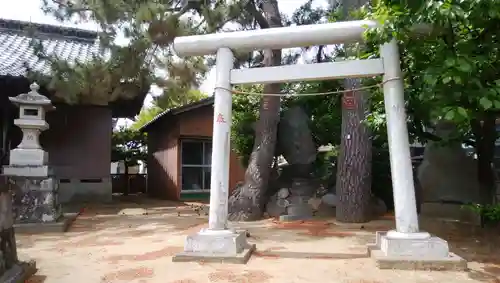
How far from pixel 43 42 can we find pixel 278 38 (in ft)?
39.3

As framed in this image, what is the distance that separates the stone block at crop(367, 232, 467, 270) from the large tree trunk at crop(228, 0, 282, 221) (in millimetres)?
5090

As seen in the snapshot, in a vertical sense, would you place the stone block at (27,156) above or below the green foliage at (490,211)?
above

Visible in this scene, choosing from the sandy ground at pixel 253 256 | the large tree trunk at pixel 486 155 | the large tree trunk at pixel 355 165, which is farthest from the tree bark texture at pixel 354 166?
the large tree trunk at pixel 486 155

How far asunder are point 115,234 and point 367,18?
569cm

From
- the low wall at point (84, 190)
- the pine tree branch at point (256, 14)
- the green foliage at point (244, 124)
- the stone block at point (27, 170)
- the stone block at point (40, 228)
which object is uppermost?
the pine tree branch at point (256, 14)

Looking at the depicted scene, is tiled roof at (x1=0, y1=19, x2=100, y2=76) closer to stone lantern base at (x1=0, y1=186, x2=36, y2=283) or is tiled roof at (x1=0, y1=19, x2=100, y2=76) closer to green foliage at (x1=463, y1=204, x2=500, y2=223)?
stone lantern base at (x1=0, y1=186, x2=36, y2=283)

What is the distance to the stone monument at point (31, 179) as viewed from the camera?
26.2 ft

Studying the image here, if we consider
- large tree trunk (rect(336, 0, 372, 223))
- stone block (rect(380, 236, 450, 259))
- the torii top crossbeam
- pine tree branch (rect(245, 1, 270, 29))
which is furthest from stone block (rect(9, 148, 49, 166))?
stone block (rect(380, 236, 450, 259))

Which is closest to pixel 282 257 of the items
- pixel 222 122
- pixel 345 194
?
pixel 222 122

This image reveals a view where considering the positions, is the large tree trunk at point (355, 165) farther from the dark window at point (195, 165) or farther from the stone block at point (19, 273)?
the dark window at point (195, 165)

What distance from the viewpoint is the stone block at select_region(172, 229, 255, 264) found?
4.95 meters

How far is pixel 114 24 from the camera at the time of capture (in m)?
8.56

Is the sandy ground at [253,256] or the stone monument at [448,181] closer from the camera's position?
the sandy ground at [253,256]

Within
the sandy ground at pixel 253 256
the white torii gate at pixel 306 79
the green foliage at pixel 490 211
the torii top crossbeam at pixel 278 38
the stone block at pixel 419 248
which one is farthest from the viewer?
the green foliage at pixel 490 211
